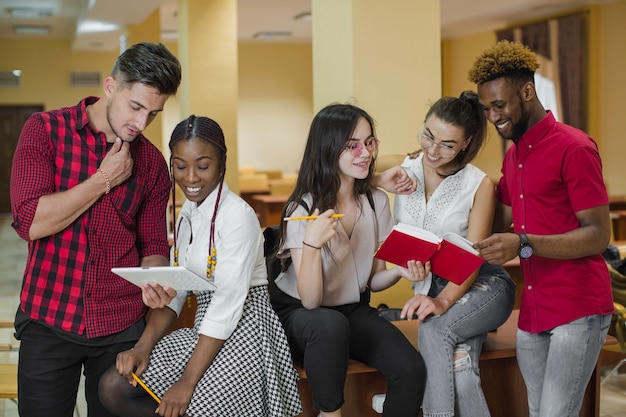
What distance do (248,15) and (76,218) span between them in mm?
11700

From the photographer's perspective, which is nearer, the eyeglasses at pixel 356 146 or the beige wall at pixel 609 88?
the eyeglasses at pixel 356 146

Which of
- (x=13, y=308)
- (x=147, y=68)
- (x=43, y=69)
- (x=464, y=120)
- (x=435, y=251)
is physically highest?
(x=43, y=69)

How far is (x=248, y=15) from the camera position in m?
13.5

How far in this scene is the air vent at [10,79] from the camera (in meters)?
16.5

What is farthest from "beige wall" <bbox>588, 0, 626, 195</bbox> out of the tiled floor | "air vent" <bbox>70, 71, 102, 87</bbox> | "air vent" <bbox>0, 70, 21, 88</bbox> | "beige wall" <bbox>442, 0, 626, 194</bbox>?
"air vent" <bbox>0, 70, 21, 88</bbox>

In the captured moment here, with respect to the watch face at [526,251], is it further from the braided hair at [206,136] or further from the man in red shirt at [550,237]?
the braided hair at [206,136]

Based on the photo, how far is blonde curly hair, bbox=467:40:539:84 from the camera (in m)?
2.70

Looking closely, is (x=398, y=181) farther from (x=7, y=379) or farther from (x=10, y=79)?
(x=10, y=79)

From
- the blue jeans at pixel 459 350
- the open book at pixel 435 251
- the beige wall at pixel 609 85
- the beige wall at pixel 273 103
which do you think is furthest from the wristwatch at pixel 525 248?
the beige wall at pixel 273 103

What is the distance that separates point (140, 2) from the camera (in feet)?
32.1

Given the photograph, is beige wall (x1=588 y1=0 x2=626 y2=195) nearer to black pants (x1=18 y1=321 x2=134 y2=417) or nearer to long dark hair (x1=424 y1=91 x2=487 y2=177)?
long dark hair (x1=424 y1=91 x2=487 y2=177)

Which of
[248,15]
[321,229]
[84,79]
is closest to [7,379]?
[321,229]

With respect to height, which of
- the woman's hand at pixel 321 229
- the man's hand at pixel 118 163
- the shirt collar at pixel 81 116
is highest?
the shirt collar at pixel 81 116

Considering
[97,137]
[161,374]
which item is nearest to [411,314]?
[161,374]
